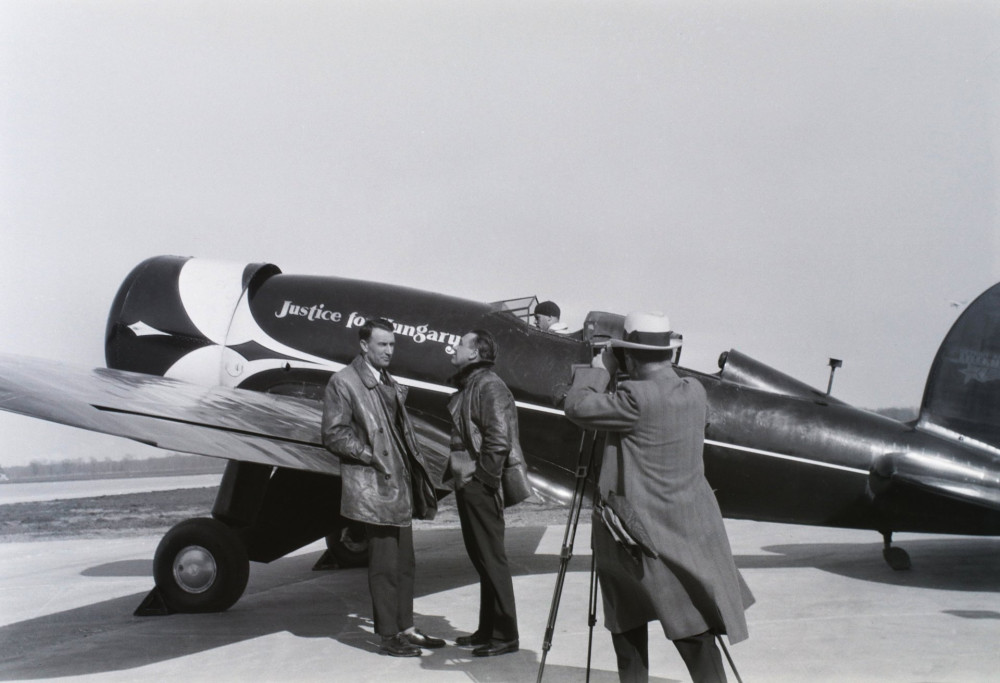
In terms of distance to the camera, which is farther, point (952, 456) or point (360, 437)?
point (952, 456)

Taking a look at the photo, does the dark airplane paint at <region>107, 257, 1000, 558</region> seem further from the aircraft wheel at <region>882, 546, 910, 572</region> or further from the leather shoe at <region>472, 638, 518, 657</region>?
the leather shoe at <region>472, 638, 518, 657</region>

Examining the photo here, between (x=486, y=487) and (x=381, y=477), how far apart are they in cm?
60

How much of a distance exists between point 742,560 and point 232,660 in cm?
480

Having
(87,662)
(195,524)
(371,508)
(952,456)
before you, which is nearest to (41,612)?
(195,524)

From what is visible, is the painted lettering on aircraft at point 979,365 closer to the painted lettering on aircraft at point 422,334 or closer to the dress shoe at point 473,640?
the painted lettering on aircraft at point 422,334

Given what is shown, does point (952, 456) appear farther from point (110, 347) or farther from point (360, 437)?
point (110, 347)

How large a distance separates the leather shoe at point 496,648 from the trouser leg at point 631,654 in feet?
4.84

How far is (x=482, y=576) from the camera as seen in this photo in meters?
4.88

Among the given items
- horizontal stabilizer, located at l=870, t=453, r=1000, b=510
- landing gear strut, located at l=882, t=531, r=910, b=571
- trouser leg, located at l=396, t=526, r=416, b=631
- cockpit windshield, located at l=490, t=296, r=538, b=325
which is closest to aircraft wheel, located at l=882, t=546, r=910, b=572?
landing gear strut, located at l=882, t=531, r=910, b=571

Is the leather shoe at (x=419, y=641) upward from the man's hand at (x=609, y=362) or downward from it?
downward

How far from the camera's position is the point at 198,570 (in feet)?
19.1

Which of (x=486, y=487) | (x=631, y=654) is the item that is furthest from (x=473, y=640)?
(x=631, y=654)

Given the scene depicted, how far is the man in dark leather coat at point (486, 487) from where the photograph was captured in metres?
4.81

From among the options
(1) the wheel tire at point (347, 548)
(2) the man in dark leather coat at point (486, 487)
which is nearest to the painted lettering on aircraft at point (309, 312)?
(1) the wheel tire at point (347, 548)
